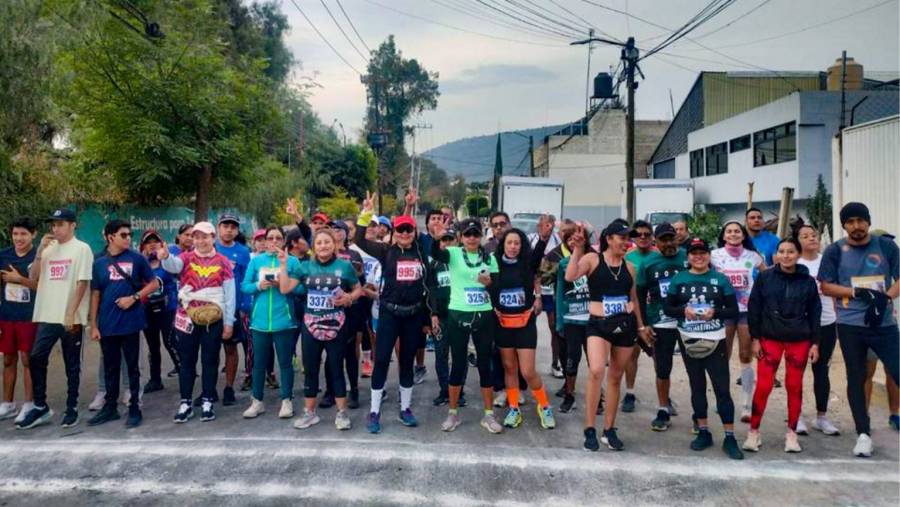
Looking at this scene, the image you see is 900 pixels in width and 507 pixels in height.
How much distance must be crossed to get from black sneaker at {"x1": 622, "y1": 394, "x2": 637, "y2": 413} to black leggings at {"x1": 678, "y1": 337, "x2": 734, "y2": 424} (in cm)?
→ 109

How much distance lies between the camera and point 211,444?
17.5ft

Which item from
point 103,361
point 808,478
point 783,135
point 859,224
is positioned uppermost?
point 783,135

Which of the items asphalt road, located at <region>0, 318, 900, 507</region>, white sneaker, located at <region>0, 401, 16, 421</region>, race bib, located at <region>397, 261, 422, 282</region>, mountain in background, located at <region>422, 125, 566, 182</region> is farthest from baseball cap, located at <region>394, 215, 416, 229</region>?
mountain in background, located at <region>422, 125, 566, 182</region>

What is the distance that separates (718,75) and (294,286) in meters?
34.2

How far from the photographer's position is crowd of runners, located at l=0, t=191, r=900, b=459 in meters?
5.18

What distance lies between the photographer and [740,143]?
92.1 ft

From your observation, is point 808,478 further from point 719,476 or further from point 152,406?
point 152,406

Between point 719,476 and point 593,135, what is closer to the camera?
point 719,476

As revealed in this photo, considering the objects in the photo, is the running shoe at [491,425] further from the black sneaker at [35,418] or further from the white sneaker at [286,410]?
the black sneaker at [35,418]

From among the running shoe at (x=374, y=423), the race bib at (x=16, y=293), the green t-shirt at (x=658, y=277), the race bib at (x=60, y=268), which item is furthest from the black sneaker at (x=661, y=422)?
the race bib at (x=16, y=293)

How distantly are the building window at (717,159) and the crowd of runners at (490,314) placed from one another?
25.9 meters

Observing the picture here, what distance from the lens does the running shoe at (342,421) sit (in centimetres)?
566

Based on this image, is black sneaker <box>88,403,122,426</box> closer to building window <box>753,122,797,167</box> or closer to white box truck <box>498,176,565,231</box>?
white box truck <box>498,176,565,231</box>

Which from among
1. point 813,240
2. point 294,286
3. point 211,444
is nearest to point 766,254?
point 813,240
